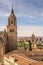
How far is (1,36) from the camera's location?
50.8 meters

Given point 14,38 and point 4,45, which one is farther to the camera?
point 14,38

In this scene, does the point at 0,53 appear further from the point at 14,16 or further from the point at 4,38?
the point at 14,16

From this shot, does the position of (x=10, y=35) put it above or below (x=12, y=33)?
below

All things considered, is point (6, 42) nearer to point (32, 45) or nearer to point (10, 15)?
point (10, 15)

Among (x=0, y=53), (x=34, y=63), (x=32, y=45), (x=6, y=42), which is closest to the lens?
(x=34, y=63)

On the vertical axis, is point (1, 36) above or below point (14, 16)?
below

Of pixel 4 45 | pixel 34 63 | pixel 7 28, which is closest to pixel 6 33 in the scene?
pixel 7 28

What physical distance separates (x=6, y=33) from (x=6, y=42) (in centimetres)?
269

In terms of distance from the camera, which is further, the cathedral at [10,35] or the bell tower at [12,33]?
the bell tower at [12,33]

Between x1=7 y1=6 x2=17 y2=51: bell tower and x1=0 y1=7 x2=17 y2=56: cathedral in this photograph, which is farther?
x1=7 y1=6 x2=17 y2=51: bell tower

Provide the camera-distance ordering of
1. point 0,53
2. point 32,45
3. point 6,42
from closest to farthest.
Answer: point 0,53 < point 6,42 < point 32,45

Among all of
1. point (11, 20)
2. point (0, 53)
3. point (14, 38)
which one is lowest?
point (0, 53)

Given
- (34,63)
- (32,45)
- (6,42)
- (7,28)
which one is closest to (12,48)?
(6,42)

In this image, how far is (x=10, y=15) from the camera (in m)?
49.9
